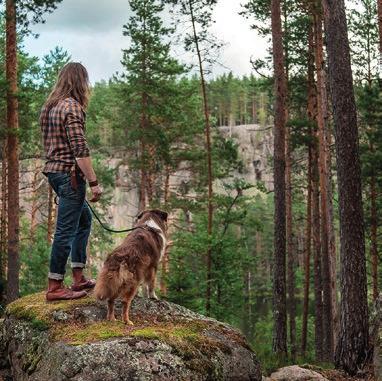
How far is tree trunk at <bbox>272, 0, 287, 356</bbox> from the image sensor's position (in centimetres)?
1315

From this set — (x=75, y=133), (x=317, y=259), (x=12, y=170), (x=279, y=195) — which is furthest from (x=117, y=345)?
(x=317, y=259)

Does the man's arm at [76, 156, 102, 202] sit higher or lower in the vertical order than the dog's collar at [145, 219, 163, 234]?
higher

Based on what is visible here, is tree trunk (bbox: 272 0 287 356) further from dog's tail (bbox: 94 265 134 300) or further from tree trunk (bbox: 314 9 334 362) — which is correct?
dog's tail (bbox: 94 265 134 300)

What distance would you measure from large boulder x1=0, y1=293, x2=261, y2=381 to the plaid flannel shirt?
171cm

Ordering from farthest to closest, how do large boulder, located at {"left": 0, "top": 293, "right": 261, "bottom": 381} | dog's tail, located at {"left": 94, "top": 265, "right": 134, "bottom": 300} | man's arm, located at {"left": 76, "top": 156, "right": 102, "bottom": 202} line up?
man's arm, located at {"left": 76, "top": 156, "right": 102, "bottom": 202}
dog's tail, located at {"left": 94, "top": 265, "right": 134, "bottom": 300}
large boulder, located at {"left": 0, "top": 293, "right": 261, "bottom": 381}

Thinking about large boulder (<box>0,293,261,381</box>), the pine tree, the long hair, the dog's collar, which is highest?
the pine tree

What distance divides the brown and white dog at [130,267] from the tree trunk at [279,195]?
7.36 metres

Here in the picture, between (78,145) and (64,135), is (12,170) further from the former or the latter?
(78,145)

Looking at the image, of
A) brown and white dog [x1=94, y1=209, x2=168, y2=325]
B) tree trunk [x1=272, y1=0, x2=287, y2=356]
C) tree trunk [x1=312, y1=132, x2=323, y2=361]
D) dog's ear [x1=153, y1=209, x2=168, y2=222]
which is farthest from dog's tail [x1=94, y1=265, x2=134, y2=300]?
tree trunk [x1=312, y1=132, x2=323, y2=361]

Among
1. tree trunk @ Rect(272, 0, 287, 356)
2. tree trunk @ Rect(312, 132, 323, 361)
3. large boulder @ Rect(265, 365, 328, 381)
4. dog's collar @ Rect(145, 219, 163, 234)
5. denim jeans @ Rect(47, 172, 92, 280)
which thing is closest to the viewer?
denim jeans @ Rect(47, 172, 92, 280)

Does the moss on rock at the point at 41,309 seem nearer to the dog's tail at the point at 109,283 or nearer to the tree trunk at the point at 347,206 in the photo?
the dog's tail at the point at 109,283

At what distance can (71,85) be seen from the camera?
583 centimetres

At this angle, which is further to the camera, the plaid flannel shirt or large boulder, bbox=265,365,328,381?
large boulder, bbox=265,365,328,381

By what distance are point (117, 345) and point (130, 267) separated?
917 millimetres
